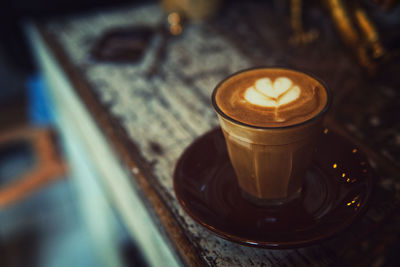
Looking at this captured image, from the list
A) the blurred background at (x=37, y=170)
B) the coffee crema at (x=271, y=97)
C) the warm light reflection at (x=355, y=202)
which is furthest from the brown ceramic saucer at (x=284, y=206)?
the blurred background at (x=37, y=170)

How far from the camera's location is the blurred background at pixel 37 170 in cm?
136

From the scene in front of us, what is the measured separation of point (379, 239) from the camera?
0.51 m

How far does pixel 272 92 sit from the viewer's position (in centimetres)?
52

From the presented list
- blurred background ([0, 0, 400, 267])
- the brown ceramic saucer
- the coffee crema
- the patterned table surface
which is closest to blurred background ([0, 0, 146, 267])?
blurred background ([0, 0, 400, 267])

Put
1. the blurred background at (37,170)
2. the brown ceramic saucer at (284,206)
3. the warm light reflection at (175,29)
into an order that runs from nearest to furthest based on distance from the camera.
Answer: the brown ceramic saucer at (284,206), the warm light reflection at (175,29), the blurred background at (37,170)

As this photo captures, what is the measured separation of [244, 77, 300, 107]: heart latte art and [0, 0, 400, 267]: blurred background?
1.95 feet

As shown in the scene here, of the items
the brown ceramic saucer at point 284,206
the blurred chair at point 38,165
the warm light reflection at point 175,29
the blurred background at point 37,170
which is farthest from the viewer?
the blurred chair at point 38,165

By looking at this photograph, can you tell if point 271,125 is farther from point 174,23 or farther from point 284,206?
point 174,23

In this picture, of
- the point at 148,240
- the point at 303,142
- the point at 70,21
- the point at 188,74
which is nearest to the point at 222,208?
the point at 303,142

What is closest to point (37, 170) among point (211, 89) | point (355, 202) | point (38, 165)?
point (38, 165)

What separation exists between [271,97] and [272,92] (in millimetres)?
13

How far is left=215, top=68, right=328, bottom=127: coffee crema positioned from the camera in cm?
48

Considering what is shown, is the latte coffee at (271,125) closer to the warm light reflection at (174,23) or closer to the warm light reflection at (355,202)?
the warm light reflection at (355,202)

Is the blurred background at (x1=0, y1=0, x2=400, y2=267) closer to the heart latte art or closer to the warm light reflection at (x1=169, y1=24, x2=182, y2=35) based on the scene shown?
the warm light reflection at (x1=169, y1=24, x2=182, y2=35)
